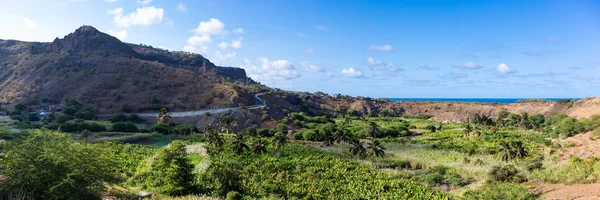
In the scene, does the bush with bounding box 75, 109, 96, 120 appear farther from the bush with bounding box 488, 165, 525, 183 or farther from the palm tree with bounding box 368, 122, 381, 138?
the bush with bounding box 488, 165, 525, 183

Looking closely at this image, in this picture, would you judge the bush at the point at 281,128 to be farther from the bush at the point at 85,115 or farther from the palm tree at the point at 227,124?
the bush at the point at 85,115

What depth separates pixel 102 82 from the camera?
114 metres

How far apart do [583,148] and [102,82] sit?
124m

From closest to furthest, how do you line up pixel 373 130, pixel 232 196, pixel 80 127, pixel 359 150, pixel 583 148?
1. pixel 232 196
2. pixel 359 150
3. pixel 583 148
4. pixel 80 127
5. pixel 373 130

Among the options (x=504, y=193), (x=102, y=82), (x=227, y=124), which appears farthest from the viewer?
(x=102, y=82)

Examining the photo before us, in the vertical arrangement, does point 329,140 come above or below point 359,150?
below

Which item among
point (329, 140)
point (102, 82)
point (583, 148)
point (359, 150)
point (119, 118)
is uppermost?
point (102, 82)

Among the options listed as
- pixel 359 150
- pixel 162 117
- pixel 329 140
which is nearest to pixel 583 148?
pixel 359 150

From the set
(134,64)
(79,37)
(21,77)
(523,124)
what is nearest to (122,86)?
(134,64)

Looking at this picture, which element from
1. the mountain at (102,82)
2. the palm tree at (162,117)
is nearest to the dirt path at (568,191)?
the palm tree at (162,117)

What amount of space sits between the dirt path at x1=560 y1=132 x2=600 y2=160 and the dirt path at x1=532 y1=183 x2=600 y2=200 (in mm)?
23007

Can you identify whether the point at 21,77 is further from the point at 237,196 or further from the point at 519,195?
the point at 519,195

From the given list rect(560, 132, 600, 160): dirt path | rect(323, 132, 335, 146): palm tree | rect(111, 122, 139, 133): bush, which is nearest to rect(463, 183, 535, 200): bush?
rect(560, 132, 600, 160): dirt path

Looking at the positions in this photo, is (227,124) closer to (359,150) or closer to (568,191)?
(359,150)
